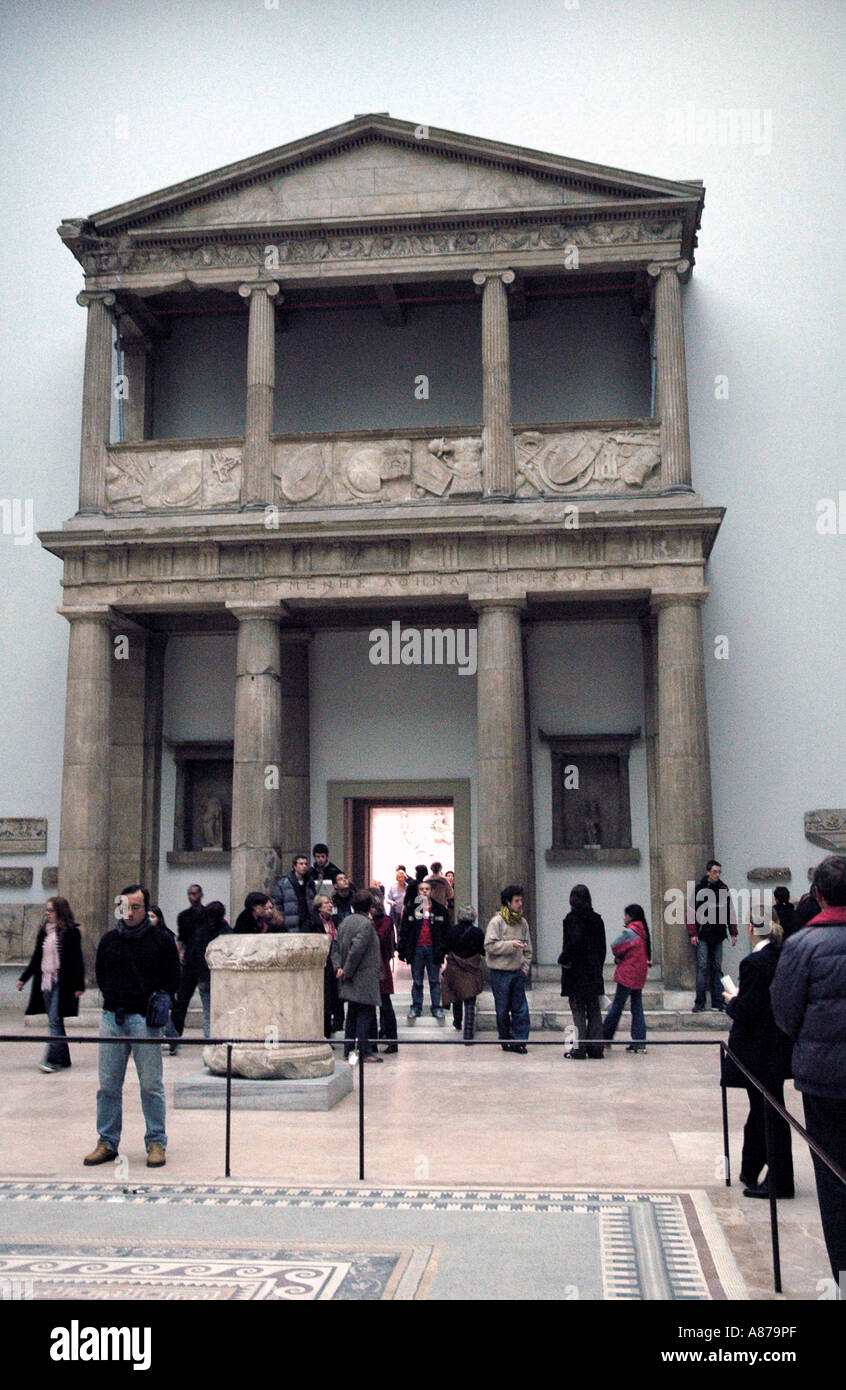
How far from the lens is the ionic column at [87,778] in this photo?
17562mm

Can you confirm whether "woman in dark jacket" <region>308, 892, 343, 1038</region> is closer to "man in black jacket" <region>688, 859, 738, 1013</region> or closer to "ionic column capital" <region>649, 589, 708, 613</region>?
"man in black jacket" <region>688, 859, 738, 1013</region>

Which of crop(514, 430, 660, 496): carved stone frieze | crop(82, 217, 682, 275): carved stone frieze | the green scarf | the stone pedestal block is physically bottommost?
the stone pedestal block

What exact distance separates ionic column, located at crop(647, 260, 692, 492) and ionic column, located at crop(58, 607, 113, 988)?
314 inches

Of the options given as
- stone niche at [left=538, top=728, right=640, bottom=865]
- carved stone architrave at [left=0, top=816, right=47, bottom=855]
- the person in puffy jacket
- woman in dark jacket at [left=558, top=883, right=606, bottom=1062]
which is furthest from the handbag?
carved stone architrave at [left=0, top=816, right=47, bottom=855]

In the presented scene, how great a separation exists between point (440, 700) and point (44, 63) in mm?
12991

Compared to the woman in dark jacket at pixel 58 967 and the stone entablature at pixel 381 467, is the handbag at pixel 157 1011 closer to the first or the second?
the woman in dark jacket at pixel 58 967

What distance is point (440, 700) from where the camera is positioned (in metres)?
20.2

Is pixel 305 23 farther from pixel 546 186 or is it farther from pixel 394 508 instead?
pixel 394 508

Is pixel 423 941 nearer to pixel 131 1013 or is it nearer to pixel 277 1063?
pixel 277 1063

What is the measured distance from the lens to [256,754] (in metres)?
17.5

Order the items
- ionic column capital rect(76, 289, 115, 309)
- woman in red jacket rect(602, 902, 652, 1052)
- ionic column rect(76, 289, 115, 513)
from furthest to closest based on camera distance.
Answer: ionic column capital rect(76, 289, 115, 309), ionic column rect(76, 289, 115, 513), woman in red jacket rect(602, 902, 652, 1052)

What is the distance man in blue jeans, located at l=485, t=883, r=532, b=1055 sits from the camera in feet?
46.0

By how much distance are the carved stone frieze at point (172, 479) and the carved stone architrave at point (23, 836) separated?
5.17 metres
